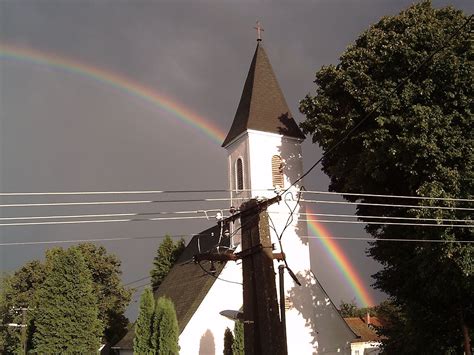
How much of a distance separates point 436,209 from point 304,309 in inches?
433

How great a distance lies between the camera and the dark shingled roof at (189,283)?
87.5ft

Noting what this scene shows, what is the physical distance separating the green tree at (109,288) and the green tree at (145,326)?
21.9 m

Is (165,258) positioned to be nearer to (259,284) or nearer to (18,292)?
(18,292)

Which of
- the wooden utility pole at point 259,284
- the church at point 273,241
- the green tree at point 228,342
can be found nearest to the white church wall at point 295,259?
the church at point 273,241

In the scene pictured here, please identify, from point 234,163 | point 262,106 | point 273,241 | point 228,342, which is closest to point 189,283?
point 273,241

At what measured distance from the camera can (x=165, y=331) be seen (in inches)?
934

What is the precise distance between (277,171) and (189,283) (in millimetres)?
8356

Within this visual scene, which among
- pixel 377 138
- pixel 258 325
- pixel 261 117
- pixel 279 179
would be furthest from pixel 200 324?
pixel 258 325

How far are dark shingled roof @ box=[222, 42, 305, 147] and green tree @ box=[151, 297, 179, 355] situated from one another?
9.52m

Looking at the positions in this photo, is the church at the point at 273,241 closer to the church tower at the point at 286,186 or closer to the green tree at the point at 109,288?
the church tower at the point at 286,186

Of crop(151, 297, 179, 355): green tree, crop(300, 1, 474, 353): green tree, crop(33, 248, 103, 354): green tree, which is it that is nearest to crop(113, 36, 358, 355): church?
crop(151, 297, 179, 355): green tree

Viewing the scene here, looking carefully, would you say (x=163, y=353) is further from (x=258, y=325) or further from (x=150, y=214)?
(x=258, y=325)

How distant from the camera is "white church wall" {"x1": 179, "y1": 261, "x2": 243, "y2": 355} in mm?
25875

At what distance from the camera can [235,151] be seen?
28.8 metres
